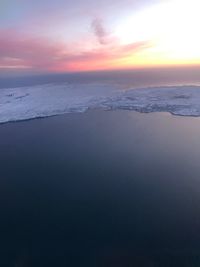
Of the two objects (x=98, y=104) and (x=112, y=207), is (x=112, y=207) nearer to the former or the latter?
(x=112, y=207)

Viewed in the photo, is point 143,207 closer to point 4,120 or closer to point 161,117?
point 161,117

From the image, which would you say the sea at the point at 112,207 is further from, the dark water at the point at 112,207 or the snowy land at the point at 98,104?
the snowy land at the point at 98,104

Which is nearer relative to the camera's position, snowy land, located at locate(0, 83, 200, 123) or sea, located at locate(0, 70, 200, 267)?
sea, located at locate(0, 70, 200, 267)

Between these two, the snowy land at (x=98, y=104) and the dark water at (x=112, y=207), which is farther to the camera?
the snowy land at (x=98, y=104)

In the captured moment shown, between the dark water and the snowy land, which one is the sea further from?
the snowy land

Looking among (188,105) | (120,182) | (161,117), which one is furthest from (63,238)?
(188,105)

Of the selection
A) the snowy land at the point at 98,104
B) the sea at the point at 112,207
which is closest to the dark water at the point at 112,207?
the sea at the point at 112,207

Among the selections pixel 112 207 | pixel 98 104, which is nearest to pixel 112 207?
pixel 112 207

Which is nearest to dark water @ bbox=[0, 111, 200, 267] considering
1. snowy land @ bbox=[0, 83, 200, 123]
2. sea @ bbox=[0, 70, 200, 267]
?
sea @ bbox=[0, 70, 200, 267]
